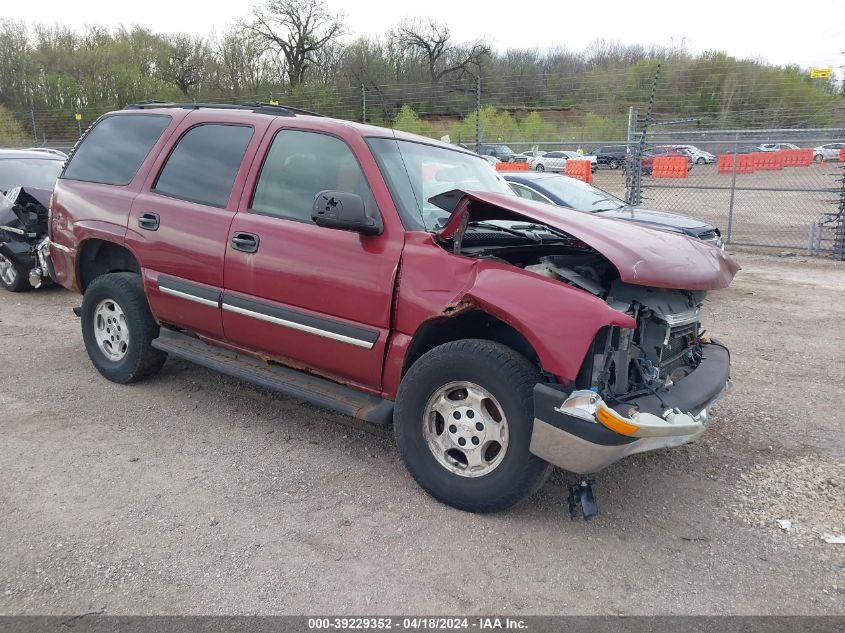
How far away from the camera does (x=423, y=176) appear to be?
3928 millimetres

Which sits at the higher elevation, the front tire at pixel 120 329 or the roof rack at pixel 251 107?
the roof rack at pixel 251 107

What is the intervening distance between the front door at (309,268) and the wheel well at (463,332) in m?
0.18

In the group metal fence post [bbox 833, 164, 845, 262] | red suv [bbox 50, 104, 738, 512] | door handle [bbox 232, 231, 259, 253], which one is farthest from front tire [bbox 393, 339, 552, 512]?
metal fence post [bbox 833, 164, 845, 262]

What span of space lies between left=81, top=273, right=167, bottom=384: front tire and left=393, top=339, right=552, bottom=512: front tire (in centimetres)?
227

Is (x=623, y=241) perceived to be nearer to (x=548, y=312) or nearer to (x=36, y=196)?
(x=548, y=312)

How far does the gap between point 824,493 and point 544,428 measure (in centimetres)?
183

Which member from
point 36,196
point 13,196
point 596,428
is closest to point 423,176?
point 596,428

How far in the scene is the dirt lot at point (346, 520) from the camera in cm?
269

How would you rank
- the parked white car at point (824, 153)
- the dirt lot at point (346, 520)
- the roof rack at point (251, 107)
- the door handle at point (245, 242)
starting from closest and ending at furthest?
the dirt lot at point (346, 520) → the door handle at point (245, 242) → the roof rack at point (251, 107) → the parked white car at point (824, 153)

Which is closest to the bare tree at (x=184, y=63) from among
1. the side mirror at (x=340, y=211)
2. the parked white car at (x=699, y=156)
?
the parked white car at (x=699, y=156)

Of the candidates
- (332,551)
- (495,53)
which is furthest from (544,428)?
(495,53)

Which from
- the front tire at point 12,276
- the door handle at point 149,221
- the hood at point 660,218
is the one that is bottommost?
the front tire at point 12,276

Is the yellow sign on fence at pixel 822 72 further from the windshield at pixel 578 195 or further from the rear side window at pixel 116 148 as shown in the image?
the rear side window at pixel 116 148

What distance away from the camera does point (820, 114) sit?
1659 centimetres
